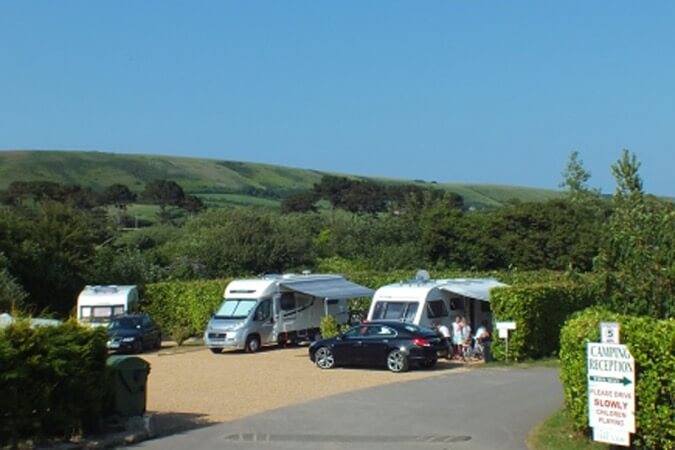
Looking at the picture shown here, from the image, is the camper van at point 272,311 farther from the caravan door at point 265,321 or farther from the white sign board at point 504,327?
the white sign board at point 504,327

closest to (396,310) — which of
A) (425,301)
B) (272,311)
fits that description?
(425,301)

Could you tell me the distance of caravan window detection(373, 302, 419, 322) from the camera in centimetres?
3017

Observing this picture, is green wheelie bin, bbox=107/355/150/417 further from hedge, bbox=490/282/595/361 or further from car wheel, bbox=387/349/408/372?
hedge, bbox=490/282/595/361

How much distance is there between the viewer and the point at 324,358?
26.1m

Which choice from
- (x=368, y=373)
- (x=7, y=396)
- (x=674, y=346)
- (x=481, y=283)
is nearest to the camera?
(x=674, y=346)

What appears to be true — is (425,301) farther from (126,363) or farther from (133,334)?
(126,363)

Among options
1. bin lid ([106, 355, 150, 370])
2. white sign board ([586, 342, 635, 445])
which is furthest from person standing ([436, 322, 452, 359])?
white sign board ([586, 342, 635, 445])

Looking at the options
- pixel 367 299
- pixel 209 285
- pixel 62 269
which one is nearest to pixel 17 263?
pixel 62 269

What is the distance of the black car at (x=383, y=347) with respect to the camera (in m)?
24.9

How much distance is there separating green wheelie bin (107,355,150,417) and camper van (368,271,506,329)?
14.8 m

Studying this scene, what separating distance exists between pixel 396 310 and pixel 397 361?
5.71 meters

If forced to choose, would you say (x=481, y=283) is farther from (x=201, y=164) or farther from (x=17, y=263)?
(x=201, y=164)

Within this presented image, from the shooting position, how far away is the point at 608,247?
15.1m

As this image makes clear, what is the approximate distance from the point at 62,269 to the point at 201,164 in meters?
116
